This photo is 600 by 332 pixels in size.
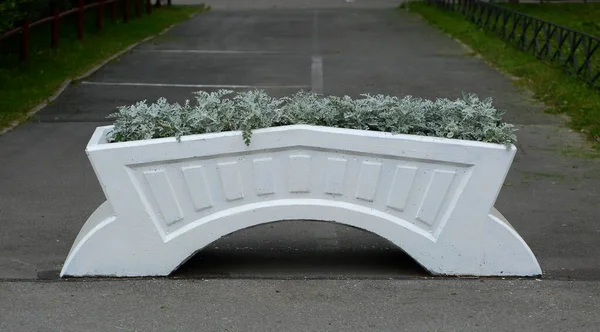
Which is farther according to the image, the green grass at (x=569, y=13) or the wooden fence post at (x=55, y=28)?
the green grass at (x=569, y=13)

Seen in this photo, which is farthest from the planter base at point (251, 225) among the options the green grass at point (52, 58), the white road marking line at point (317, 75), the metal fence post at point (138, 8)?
the metal fence post at point (138, 8)

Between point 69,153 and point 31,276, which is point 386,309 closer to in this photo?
point 31,276

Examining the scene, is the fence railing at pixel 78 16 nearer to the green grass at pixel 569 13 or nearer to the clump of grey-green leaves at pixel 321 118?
the clump of grey-green leaves at pixel 321 118

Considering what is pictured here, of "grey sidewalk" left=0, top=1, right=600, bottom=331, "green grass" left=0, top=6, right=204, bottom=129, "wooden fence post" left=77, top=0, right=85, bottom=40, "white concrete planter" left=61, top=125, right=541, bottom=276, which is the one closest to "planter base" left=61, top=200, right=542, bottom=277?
"white concrete planter" left=61, top=125, right=541, bottom=276

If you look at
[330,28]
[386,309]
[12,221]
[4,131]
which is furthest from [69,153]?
[330,28]

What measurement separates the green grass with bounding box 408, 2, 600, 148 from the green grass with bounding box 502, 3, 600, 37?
2787mm

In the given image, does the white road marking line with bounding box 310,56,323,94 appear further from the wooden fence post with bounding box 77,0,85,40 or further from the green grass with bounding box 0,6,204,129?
the wooden fence post with bounding box 77,0,85,40

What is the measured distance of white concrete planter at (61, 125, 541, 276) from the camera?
6.52 m

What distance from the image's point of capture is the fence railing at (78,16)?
56.5 ft

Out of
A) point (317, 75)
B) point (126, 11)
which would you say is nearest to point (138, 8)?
point (126, 11)

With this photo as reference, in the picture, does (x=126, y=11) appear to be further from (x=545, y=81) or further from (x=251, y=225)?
(x=251, y=225)

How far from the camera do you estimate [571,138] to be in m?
12.3

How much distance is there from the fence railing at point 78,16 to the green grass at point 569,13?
1062 cm

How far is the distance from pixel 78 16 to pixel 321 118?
15853 millimetres
